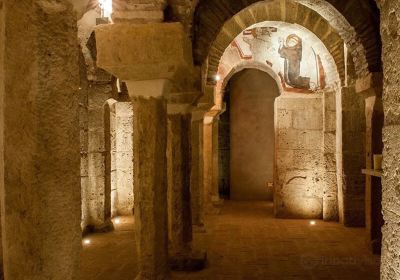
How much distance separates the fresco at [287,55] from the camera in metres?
8.56

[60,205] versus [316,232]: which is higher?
[60,205]

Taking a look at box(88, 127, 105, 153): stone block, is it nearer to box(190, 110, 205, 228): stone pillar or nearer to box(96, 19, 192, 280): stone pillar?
box(190, 110, 205, 228): stone pillar

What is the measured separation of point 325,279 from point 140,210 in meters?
2.34

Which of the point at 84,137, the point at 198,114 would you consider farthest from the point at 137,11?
the point at 198,114

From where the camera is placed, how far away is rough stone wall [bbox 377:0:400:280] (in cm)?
217

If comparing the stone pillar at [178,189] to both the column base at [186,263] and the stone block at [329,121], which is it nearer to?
the column base at [186,263]

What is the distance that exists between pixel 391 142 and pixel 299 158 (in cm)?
647

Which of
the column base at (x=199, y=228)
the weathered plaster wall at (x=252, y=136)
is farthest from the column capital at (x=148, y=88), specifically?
the weathered plaster wall at (x=252, y=136)

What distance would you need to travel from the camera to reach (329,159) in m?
8.39

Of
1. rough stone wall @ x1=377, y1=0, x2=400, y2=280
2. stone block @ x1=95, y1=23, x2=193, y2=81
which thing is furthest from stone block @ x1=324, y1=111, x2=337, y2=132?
rough stone wall @ x1=377, y1=0, x2=400, y2=280

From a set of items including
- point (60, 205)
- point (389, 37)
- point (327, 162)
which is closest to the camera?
point (60, 205)

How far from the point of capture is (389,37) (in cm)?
231

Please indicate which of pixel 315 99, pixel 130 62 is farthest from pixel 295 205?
pixel 130 62

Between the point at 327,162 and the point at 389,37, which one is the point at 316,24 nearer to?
the point at 327,162
